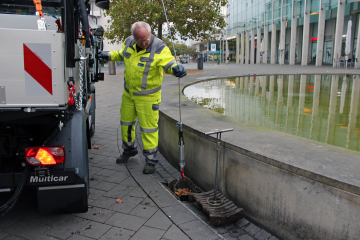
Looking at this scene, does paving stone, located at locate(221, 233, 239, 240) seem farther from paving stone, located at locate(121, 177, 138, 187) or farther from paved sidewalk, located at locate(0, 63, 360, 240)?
paving stone, located at locate(121, 177, 138, 187)

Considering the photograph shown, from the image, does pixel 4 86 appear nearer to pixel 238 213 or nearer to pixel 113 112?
pixel 238 213

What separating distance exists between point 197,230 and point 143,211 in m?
0.64

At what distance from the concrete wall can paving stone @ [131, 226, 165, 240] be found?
848mm

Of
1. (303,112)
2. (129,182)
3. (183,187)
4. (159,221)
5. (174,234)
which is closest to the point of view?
(174,234)

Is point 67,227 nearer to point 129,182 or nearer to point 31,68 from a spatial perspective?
point 129,182

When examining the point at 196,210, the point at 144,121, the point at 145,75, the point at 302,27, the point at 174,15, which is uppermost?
the point at 302,27

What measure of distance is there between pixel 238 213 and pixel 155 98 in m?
1.79

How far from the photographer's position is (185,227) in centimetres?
279

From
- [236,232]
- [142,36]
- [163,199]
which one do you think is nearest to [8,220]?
[163,199]

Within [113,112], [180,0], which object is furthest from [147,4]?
[113,112]

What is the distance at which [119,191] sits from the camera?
140 inches

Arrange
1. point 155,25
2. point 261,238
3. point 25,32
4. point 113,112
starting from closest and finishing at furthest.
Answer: point 25,32 → point 261,238 → point 113,112 → point 155,25

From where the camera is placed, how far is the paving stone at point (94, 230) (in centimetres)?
268

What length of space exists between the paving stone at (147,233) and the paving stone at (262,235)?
33.3 inches
